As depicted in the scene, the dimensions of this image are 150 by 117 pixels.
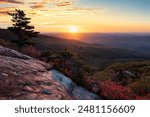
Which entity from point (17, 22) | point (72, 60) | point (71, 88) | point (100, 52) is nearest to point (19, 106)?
point (71, 88)

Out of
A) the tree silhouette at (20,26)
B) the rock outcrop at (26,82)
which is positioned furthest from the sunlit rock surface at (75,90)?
the tree silhouette at (20,26)

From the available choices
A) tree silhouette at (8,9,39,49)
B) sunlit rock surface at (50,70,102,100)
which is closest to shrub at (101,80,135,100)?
sunlit rock surface at (50,70,102,100)

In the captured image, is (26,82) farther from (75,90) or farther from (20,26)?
(20,26)

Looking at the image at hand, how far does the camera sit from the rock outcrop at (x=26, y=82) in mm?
9913

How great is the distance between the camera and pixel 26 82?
36.4 ft

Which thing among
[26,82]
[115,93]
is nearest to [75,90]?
[115,93]

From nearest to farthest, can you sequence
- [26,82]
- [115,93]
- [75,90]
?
[26,82], [75,90], [115,93]

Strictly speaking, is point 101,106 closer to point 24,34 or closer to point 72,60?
point 72,60

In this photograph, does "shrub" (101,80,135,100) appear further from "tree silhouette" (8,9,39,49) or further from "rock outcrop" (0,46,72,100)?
"tree silhouette" (8,9,39,49)

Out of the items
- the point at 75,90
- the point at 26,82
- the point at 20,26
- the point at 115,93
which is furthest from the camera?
the point at 20,26

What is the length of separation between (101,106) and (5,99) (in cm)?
265

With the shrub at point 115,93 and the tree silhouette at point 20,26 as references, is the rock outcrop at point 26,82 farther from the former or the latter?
the tree silhouette at point 20,26

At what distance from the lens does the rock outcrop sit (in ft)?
32.5

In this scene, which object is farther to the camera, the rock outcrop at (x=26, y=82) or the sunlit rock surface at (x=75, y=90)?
the sunlit rock surface at (x=75, y=90)
